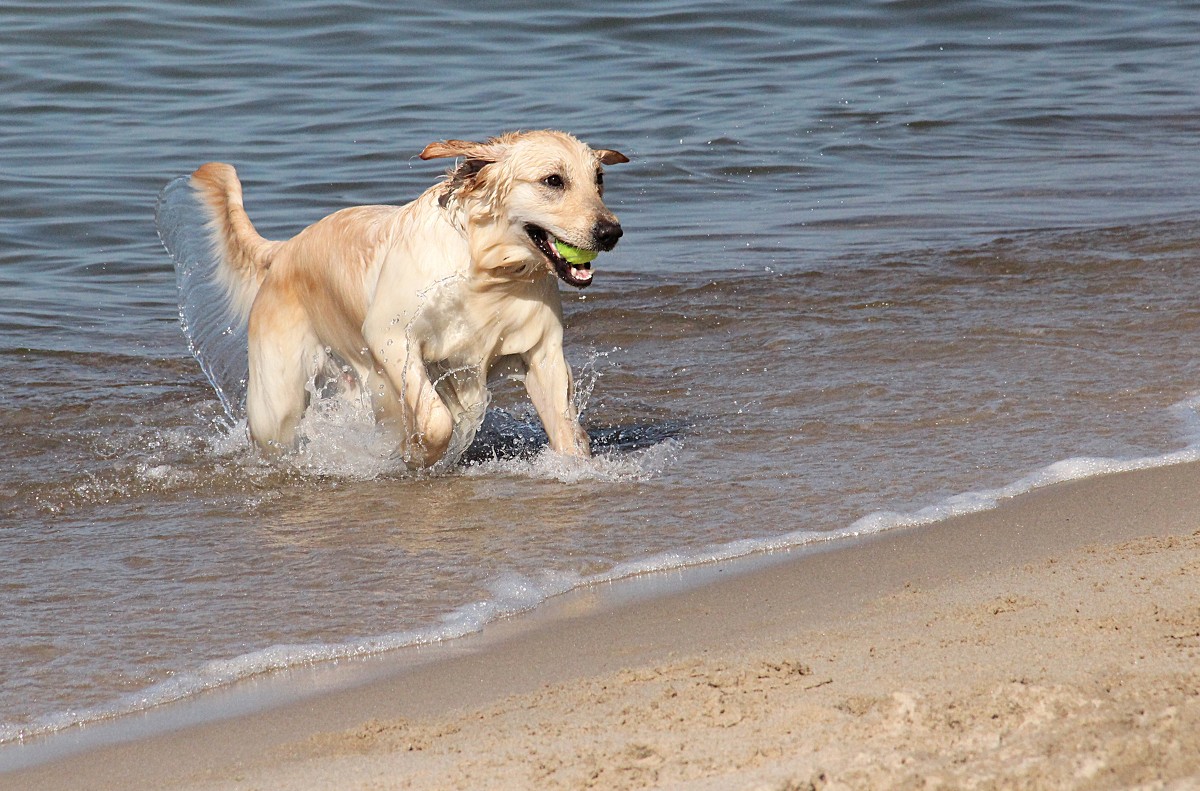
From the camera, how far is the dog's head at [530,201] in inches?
205

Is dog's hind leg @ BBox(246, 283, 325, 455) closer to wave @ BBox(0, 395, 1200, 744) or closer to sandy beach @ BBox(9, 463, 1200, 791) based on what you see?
wave @ BBox(0, 395, 1200, 744)

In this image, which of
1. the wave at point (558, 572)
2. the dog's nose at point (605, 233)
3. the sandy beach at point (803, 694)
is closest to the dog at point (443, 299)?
the dog's nose at point (605, 233)

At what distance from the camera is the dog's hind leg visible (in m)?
6.10

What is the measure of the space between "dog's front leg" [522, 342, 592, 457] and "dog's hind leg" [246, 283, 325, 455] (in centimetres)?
95

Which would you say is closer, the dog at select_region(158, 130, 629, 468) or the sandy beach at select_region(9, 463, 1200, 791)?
the sandy beach at select_region(9, 463, 1200, 791)

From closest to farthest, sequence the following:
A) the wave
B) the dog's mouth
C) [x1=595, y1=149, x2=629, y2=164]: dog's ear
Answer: the wave, the dog's mouth, [x1=595, y1=149, x2=629, y2=164]: dog's ear

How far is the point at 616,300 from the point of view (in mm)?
8898

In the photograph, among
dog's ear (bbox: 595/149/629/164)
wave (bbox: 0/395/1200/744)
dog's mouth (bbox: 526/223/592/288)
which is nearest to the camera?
wave (bbox: 0/395/1200/744)

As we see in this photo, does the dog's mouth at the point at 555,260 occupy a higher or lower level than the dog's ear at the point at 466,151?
lower

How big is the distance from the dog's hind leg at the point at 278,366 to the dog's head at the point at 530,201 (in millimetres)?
1015

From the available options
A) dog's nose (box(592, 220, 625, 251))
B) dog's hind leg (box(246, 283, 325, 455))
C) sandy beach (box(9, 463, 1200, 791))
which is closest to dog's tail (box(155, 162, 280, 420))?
dog's hind leg (box(246, 283, 325, 455))

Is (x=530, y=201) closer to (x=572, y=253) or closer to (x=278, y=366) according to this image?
(x=572, y=253)

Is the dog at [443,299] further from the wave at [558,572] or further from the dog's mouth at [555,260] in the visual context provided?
the wave at [558,572]

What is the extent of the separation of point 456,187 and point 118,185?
7.16 meters
